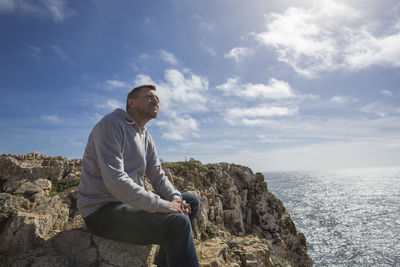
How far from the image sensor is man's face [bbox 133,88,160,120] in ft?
16.1

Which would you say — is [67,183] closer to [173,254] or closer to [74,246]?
[74,246]

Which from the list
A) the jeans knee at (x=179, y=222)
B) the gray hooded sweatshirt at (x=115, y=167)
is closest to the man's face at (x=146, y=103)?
the gray hooded sweatshirt at (x=115, y=167)

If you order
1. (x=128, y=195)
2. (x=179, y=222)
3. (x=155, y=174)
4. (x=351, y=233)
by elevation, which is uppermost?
(x=155, y=174)

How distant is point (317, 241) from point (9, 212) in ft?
229

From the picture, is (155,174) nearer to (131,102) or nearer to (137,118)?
(137,118)

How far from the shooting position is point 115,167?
4.05 meters

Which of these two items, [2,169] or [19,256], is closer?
[19,256]

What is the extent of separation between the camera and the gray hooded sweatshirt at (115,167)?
156 inches

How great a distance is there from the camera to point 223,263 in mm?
6324

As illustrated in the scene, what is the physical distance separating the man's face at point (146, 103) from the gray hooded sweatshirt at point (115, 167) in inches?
11.5

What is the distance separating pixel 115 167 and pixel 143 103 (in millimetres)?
1556

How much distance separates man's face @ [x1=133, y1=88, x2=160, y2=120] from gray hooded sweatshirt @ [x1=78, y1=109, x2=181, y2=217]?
29 centimetres

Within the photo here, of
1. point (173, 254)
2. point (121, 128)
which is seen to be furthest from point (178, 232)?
point (121, 128)

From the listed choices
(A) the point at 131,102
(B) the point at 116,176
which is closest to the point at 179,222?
(B) the point at 116,176
